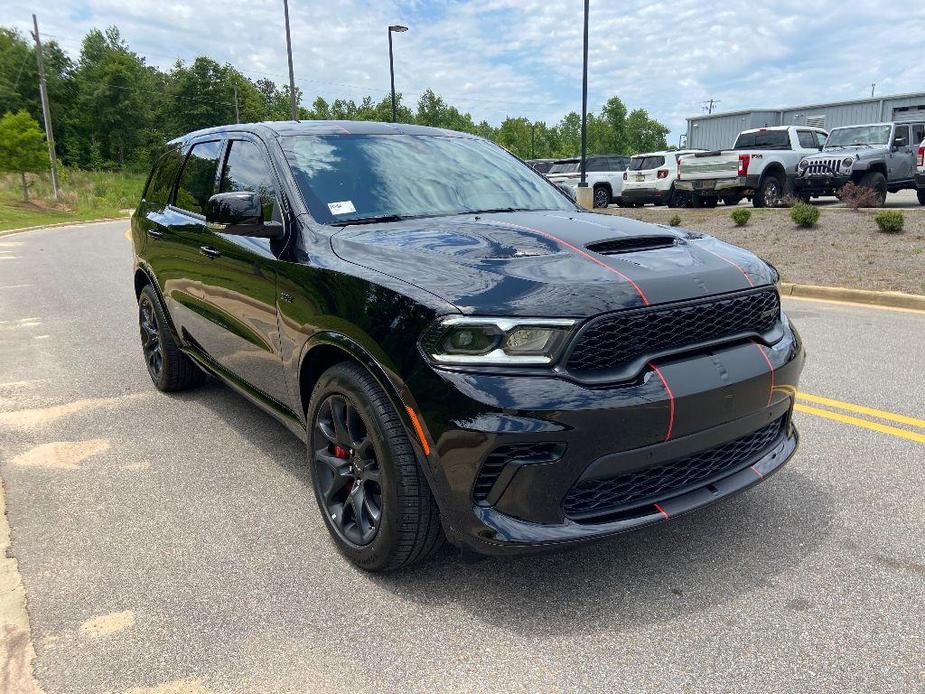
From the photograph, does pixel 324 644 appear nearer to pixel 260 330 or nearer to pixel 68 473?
pixel 260 330

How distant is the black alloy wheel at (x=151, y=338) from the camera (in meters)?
5.44

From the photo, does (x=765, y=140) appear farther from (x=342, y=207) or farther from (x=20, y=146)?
(x=20, y=146)

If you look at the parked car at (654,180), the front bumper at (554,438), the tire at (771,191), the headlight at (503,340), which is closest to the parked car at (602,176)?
the parked car at (654,180)

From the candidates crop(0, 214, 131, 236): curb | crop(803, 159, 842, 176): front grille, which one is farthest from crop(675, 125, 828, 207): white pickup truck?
crop(0, 214, 131, 236): curb

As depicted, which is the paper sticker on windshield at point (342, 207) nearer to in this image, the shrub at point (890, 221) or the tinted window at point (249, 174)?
the tinted window at point (249, 174)

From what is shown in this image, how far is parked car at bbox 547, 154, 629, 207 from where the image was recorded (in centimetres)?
2428

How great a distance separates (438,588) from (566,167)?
24783 millimetres

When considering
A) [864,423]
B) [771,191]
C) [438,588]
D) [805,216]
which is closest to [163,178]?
[438,588]

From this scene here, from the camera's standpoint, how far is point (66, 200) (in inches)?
1652

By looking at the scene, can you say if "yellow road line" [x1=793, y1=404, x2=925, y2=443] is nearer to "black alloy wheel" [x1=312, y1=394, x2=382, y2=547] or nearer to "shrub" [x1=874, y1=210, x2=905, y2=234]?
"black alloy wheel" [x1=312, y1=394, x2=382, y2=547]

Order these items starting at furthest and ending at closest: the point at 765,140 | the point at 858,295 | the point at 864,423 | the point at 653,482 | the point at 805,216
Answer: the point at 765,140 → the point at 805,216 → the point at 858,295 → the point at 864,423 → the point at 653,482

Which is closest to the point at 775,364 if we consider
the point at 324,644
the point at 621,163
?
the point at 324,644

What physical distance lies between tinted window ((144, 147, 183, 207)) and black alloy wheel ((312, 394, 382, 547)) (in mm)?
2920

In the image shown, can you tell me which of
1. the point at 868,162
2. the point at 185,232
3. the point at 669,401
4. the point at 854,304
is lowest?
the point at 854,304
